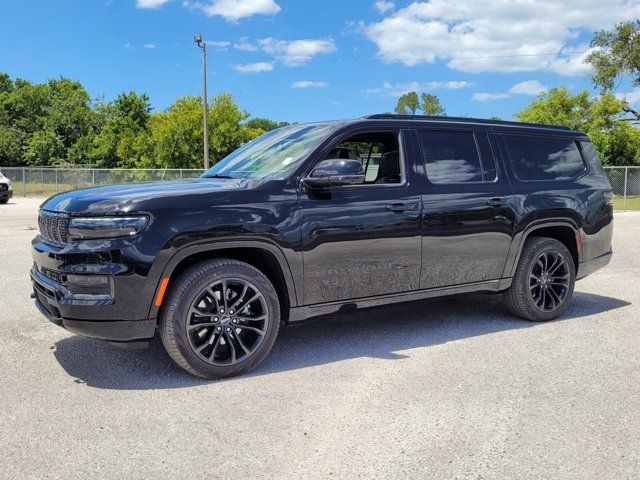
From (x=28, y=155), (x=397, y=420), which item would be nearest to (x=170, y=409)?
(x=397, y=420)

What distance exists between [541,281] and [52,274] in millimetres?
4328

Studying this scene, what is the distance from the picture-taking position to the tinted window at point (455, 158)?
501cm

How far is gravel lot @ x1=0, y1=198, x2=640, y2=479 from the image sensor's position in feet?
9.72

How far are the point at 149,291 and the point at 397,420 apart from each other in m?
1.75

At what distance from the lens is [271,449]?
123 inches

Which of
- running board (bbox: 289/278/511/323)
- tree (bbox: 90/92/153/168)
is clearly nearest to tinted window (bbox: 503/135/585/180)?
running board (bbox: 289/278/511/323)

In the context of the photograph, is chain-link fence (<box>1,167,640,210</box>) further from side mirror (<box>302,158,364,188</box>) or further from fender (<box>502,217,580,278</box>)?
side mirror (<box>302,158,364,188</box>)

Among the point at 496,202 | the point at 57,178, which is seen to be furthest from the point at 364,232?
the point at 57,178

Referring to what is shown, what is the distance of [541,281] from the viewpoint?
572 centimetres

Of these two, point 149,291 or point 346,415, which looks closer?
point 346,415

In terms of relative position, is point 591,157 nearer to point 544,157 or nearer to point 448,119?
point 544,157

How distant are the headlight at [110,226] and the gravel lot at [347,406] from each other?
3.48 feet

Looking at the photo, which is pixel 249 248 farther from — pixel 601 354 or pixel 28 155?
pixel 28 155

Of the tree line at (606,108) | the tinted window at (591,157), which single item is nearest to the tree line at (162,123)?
the tree line at (606,108)
